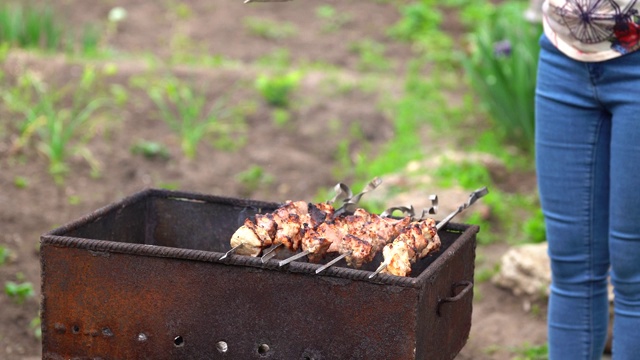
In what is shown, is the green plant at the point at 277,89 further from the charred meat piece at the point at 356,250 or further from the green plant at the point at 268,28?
the charred meat piece at the point at 356,250

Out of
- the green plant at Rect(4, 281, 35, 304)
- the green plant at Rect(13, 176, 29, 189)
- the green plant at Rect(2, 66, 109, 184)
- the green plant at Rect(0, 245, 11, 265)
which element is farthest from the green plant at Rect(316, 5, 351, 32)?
the green plant at Rect(4, 281, 35, 304)

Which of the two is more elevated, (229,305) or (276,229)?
(276,229)

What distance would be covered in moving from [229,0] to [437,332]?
749cm

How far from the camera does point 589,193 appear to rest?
295 cm

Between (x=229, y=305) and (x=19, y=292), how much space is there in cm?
205

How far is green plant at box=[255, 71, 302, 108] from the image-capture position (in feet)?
23.1

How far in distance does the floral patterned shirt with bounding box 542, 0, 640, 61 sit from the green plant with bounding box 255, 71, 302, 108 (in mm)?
4310

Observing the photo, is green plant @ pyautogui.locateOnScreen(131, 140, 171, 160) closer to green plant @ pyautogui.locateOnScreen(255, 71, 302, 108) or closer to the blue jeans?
green plant @ pyautogui.locateOnScreen(255, 71, 302, 108)

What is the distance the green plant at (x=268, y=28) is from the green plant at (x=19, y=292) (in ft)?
16.5

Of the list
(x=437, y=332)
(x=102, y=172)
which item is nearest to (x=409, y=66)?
(x=102, y=172)

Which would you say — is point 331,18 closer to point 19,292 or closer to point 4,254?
point 4,254

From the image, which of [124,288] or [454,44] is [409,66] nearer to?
[454,44]

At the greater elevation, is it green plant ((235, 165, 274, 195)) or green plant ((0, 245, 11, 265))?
green plant ((0, 245, 11, 265))

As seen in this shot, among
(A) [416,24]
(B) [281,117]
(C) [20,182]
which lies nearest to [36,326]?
(C) [20,182]
